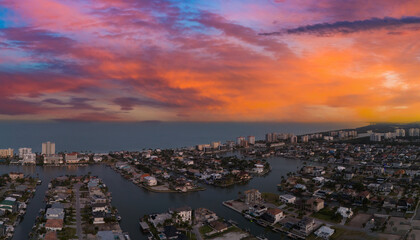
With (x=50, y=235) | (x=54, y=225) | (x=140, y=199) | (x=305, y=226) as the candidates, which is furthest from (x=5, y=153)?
(x=305, y=226)

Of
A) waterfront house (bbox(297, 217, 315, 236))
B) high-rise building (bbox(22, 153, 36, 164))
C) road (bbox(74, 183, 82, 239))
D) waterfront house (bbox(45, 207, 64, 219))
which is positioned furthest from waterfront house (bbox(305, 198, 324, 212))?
high-rise building (bbox(22, 153, 36, 164))

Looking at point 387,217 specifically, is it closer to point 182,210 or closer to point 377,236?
point 377,236

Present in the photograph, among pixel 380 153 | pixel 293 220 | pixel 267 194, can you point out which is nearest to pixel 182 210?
pixel 293 220

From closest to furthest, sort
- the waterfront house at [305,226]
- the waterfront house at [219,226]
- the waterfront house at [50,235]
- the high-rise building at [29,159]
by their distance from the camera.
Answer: the waterfront house at [50,235]
the waterfront house at [305,226]
the waterfront house at [219,226]
the high-rise building at [29,159]

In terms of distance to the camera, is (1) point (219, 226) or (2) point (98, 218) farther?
(2) point (98, 218)

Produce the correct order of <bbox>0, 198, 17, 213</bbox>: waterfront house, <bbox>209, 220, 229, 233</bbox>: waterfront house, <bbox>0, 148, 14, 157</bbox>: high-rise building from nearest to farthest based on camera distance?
<bbox>209, 220, 229, 233</bbox>: waterfront house, <bbox>0, 198, 17, 213</bbox>: waterfront house, <bbox>0, 148, 14, 157</bbox>: high-rise building

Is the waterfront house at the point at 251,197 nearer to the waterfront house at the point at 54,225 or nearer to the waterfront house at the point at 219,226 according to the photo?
the waterfront house at the point at 219,226

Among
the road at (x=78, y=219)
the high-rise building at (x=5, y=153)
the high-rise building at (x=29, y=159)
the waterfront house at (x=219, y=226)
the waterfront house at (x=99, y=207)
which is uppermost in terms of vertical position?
the high-rise building at (x=5, y=153)

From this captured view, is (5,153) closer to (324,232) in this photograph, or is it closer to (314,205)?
(314,205)

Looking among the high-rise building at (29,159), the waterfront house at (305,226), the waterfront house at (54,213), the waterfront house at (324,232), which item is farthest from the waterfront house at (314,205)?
the high-rise building at (29,159)

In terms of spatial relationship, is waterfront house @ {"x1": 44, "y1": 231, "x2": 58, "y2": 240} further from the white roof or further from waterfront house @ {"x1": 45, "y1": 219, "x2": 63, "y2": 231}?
the white roof
